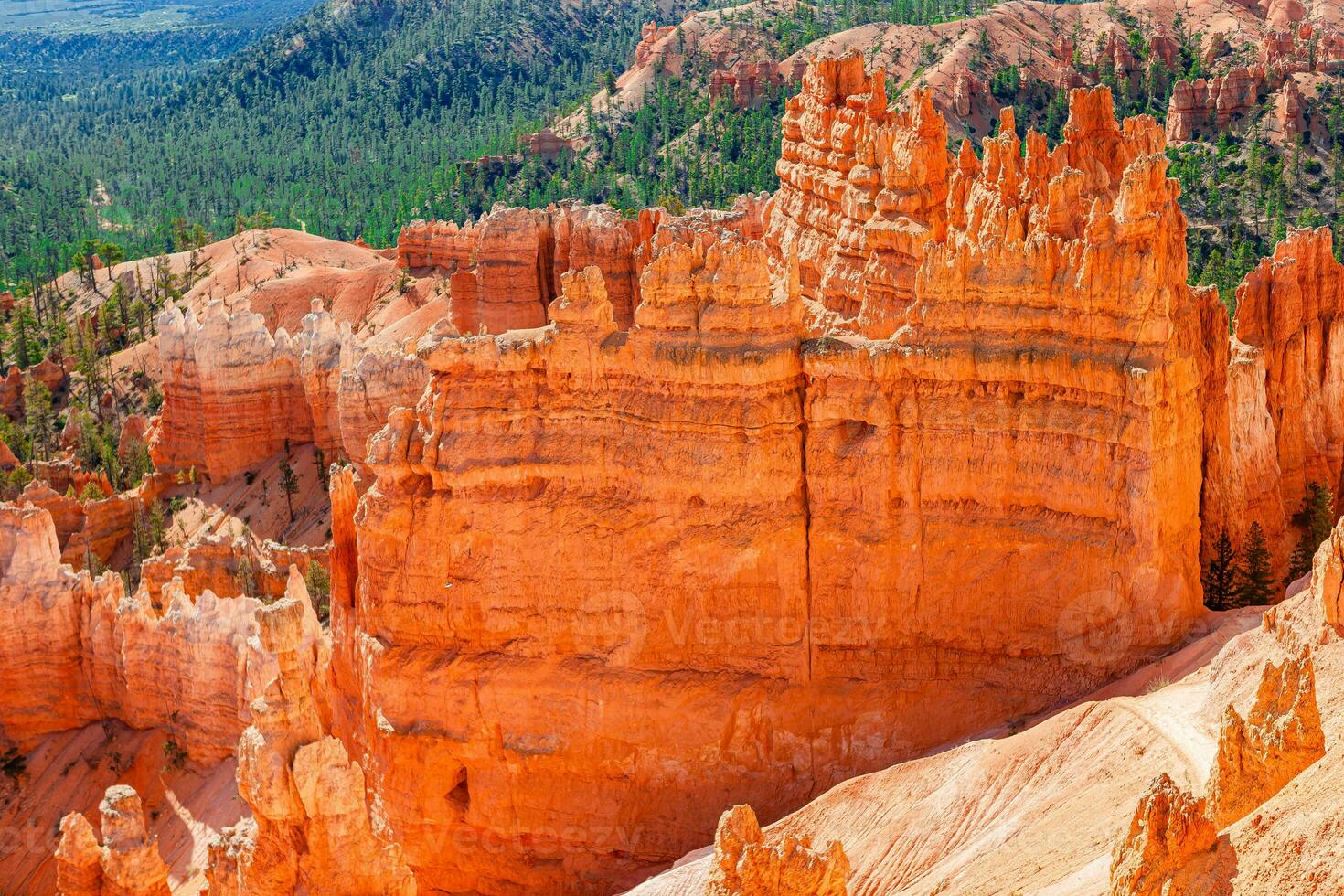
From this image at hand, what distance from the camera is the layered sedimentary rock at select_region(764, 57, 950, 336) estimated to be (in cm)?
3144

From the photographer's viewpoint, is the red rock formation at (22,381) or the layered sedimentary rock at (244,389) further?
the red rock formation at (22,381)

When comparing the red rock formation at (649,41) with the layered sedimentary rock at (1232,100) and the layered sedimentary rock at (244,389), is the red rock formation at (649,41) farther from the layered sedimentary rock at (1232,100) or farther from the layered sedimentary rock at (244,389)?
the layered sedimentary rock at (244,389)

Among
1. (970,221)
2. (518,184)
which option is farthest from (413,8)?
(970,221)

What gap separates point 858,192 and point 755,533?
39.9ft

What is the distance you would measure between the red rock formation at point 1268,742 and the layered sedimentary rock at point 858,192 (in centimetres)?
1325

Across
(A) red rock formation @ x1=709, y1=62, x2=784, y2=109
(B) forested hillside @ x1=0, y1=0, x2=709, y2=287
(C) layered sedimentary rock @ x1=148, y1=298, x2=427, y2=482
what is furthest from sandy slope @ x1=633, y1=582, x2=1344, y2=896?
(A) red rock formation @ x1=709, y1=62, x2=784, y2=109

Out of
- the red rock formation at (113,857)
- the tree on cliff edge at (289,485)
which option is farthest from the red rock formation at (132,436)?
the red rock formation at (113,857)

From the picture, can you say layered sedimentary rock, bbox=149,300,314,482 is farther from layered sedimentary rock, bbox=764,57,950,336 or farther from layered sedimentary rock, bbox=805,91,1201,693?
layered sedimentary rock, bbox=805,91,1201,693

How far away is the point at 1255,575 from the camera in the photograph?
25.5 metres

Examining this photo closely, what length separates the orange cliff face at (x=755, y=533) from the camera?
74.7 feet

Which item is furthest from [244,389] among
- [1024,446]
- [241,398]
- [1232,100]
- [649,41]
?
[649,41]

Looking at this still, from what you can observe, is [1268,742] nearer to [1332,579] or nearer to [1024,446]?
[1332,579]

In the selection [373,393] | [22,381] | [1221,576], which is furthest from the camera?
[22,381]

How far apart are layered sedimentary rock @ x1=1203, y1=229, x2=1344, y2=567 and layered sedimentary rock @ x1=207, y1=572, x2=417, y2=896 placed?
45.2ft
